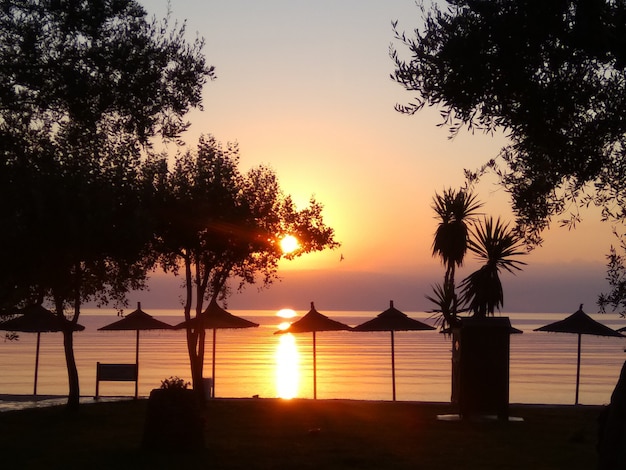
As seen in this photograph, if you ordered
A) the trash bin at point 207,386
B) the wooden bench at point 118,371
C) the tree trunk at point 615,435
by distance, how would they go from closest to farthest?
the tree trunk at point 615,435
the trash bin at point 207,386
the wooden bench at point 118,371

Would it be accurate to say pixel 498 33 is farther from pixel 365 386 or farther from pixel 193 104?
pixel 365 386

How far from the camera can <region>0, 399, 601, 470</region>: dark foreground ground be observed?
16.4 m

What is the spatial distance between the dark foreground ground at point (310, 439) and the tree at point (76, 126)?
11.0 ft

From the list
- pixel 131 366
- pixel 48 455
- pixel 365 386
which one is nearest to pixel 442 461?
pixel 48 455

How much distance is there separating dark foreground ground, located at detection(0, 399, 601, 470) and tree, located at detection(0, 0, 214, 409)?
334 centimetres

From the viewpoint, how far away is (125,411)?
2536cm

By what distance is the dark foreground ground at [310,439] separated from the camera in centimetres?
1639

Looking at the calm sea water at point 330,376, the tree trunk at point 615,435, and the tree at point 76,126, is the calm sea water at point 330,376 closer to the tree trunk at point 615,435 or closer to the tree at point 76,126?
the tree at point 76,126

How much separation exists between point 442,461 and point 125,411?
11.0 meters

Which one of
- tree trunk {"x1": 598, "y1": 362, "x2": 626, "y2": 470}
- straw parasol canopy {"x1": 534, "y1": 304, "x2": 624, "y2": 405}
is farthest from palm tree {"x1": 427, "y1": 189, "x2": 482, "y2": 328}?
tree trunk {"x1": 598, "y1": 362, "x2": 626, "y2": 470}

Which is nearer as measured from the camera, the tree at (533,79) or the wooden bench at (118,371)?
the tree at (533,79)

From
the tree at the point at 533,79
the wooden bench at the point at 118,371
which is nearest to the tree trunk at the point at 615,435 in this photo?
the tree at the point at 533,79

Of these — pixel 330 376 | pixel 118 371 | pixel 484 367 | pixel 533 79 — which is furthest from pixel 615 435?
pixel 330 376

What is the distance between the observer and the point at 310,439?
19594 millimetres
